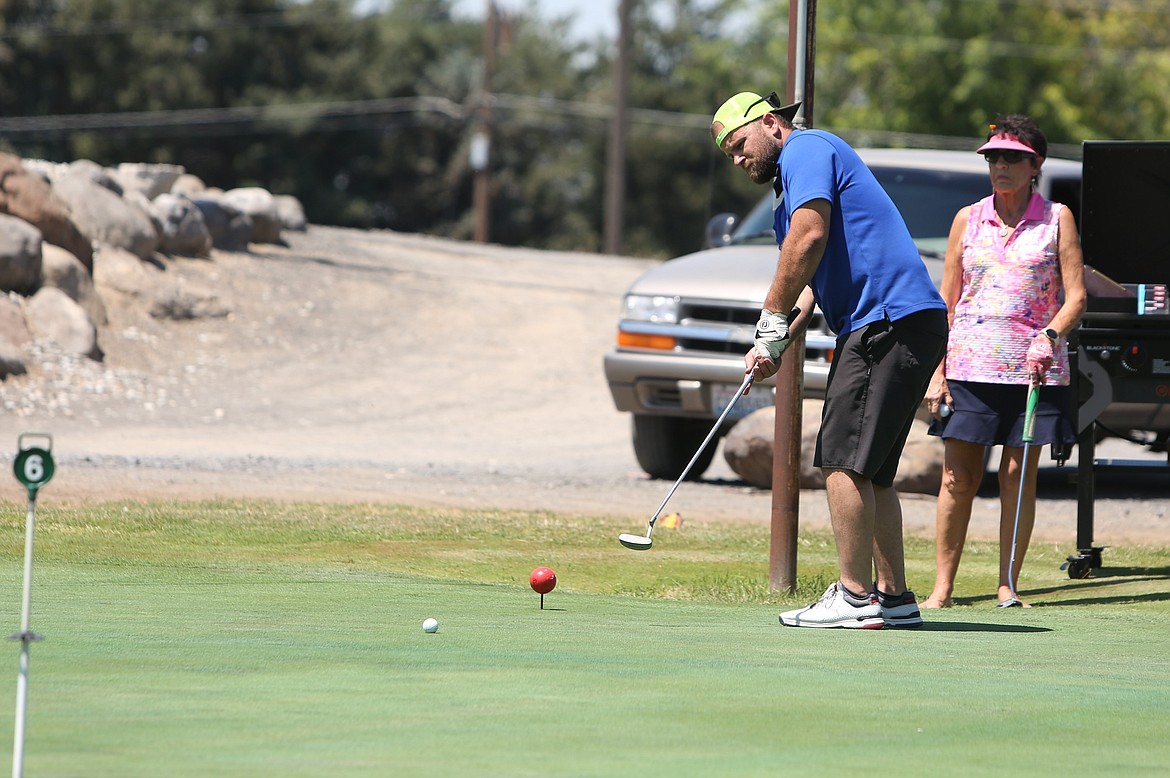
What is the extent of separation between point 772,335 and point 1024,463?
215 centimetres

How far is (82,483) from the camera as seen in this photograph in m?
11.1

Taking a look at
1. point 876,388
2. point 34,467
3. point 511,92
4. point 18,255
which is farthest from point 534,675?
point 511,92

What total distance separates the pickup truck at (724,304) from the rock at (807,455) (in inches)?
8.2

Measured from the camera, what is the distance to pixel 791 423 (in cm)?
774

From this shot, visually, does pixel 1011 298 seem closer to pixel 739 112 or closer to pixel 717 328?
pixel 739 112

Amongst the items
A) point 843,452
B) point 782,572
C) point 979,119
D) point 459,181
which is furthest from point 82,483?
point 459,181

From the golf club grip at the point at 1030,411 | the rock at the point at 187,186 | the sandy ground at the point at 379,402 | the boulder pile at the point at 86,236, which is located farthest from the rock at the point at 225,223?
the golf club grip at the point at 1030,411

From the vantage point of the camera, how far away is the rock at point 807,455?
1210 cm

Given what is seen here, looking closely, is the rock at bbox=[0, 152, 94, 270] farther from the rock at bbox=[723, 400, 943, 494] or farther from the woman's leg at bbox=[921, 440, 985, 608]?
the woman's leg at bbox=[921, 440, 985, 608]

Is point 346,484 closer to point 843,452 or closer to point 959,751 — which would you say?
point 843,452

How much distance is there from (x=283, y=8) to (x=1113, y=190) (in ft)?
175

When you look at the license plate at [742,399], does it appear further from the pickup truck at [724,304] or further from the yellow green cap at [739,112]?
the yellow green cap at [739,112]

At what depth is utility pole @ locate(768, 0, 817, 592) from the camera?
767cm

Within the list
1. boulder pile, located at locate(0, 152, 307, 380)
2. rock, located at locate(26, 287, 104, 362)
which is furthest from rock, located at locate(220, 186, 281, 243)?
rock, located at locate(26, 287, 104, 362)
